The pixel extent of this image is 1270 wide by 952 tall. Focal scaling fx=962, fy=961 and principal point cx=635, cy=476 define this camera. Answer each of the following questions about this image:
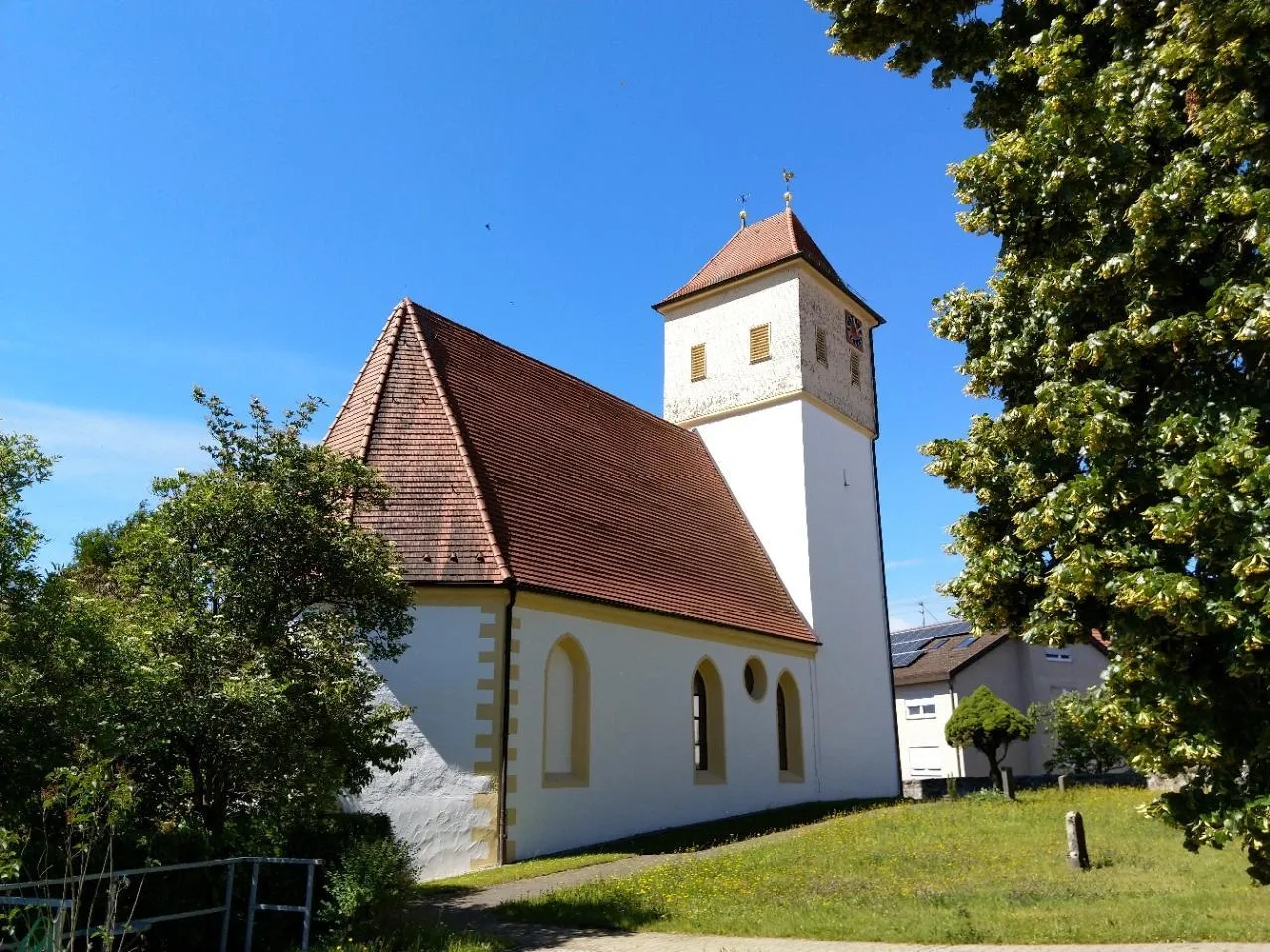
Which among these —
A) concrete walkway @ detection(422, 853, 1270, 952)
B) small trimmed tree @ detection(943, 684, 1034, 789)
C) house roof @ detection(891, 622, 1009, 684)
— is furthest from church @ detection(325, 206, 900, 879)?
house roof @ detection(891, 622, 1009, 684)

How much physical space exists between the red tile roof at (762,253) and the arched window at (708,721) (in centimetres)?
1180

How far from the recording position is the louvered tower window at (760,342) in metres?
25.3

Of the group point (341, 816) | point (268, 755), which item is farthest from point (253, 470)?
point (341, 816)

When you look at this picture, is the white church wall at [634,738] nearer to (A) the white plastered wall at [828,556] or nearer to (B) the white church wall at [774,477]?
(A) the white plastered wall at [828,556]

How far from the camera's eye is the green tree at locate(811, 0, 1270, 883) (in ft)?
18.8

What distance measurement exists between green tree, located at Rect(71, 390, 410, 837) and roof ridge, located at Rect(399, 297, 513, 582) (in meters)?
4.52

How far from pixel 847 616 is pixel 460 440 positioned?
12.3 meters

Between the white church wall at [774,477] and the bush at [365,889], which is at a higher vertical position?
the white church wall at [774,477]

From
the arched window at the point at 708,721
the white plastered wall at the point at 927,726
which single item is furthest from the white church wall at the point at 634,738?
the white plastered wall at the point at 927,726

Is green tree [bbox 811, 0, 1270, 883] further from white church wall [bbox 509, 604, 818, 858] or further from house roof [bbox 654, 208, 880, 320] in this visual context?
house roof [bbox 654, 208, 880, 320]

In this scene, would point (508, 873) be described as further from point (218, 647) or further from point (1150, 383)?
point (1150, 383)

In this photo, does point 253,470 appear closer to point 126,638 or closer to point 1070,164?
point 126,638

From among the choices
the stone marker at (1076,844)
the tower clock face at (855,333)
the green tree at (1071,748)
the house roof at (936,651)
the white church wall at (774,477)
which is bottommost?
the stone marker at (1076,844)

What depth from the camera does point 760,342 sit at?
83.8 ft
